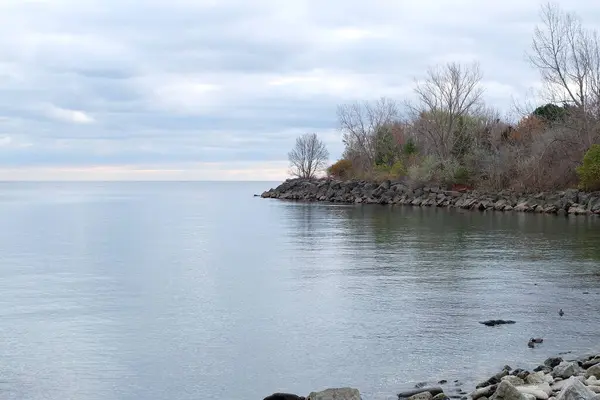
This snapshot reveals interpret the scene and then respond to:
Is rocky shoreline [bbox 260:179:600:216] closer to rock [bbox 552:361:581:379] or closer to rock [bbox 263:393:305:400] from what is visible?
rock [bbox 552:361:581:379]

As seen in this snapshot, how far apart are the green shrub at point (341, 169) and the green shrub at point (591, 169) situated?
54.9m

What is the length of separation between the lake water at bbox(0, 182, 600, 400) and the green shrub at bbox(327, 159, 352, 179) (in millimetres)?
75387

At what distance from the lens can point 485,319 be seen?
1870 centimetres

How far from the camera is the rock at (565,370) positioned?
1291cm

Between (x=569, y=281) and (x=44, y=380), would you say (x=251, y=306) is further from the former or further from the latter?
(x=569, y=281)

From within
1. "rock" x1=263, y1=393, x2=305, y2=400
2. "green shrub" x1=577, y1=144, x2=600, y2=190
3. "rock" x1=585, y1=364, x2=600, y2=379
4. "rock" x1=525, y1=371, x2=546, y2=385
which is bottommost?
"rock" x1=263, y1=393, x2=305, y2=400

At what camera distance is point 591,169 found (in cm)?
5881

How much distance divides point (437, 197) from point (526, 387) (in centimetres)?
6638

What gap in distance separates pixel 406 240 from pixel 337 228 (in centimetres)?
1025

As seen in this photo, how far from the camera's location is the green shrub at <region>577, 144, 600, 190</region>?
58688mm

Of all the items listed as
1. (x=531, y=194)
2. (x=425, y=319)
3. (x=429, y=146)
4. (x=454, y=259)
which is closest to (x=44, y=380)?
(x=425, y=319)

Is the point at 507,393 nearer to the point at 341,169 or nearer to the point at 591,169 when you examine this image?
the point at 591,169

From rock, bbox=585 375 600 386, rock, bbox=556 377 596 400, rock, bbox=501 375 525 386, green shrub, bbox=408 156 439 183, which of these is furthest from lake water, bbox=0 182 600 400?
green shrub, bbox=408 156 439 183

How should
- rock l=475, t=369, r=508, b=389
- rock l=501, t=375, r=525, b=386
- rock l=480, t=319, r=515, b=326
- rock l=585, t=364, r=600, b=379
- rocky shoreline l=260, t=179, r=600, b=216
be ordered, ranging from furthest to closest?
rocky shoreline l=260, t=179, r=600, b=216 → rock l=480, t=319, r=515, b=326 → rock l=475, t=369, r=508, b=389 → rock l=585, t=364, r=600, b=379 → rock l=501, t=375, r=525, b=386
